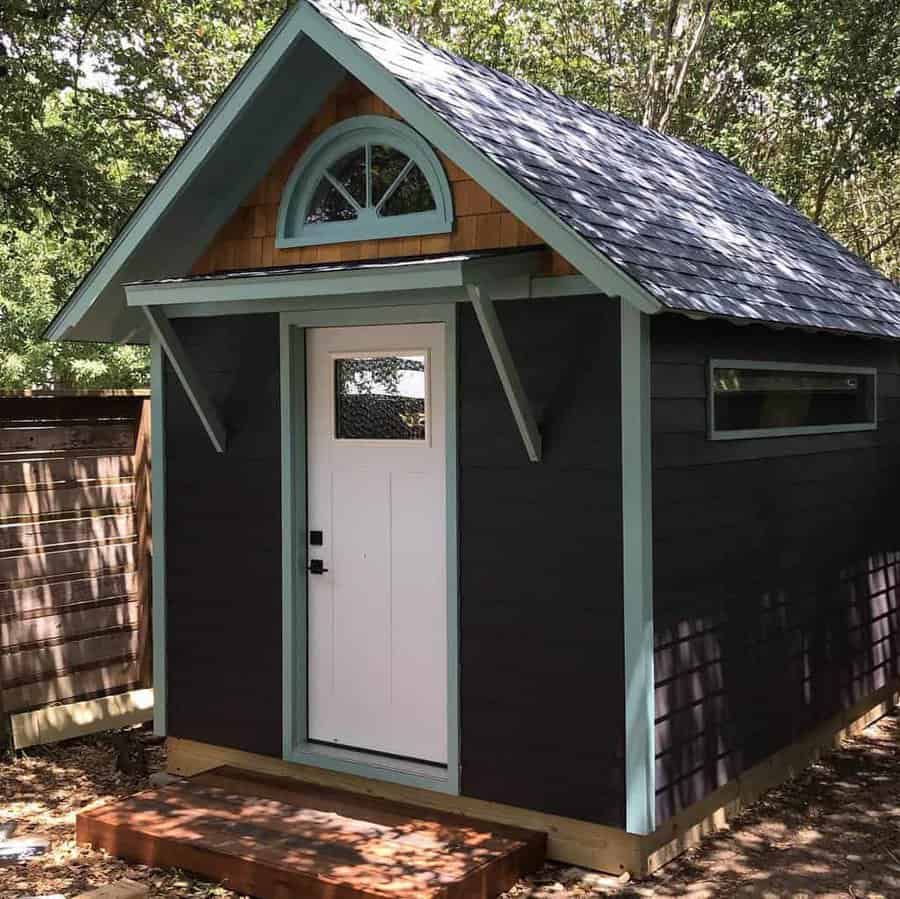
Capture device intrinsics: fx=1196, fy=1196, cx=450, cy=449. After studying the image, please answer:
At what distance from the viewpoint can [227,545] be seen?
6.66 metres

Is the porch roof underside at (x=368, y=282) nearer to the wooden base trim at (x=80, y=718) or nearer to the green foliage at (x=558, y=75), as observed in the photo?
the wooden base trim at (x=80, y=718)

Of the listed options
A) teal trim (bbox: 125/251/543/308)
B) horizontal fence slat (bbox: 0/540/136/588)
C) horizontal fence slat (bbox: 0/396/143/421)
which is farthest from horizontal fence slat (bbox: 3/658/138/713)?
teal trim (bbox: 125/251/543/308)

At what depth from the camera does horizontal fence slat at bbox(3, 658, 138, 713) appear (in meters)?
7.35

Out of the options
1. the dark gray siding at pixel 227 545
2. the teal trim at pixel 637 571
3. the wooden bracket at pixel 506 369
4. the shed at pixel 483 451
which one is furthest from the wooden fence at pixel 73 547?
the teal trim at pixel 637 571

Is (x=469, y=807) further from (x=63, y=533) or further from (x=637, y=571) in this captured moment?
(x=63, y=533)

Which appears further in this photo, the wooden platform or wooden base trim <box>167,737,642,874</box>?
wooden base trim <box>167,737,642,874</box>

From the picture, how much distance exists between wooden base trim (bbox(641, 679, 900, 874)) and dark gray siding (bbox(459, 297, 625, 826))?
1.21ft

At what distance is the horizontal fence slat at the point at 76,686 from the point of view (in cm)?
735

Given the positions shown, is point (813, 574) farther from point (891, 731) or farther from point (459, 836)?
point (459, 836)

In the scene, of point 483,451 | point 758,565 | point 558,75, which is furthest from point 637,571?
point 558,75

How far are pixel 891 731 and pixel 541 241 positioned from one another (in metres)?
4.29

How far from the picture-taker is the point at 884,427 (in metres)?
7.82

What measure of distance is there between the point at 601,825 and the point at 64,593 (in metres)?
3.94

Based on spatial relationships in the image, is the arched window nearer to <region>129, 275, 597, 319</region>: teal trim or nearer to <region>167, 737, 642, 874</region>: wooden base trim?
<region>129, 275, 597, 319</region>: teal trim
